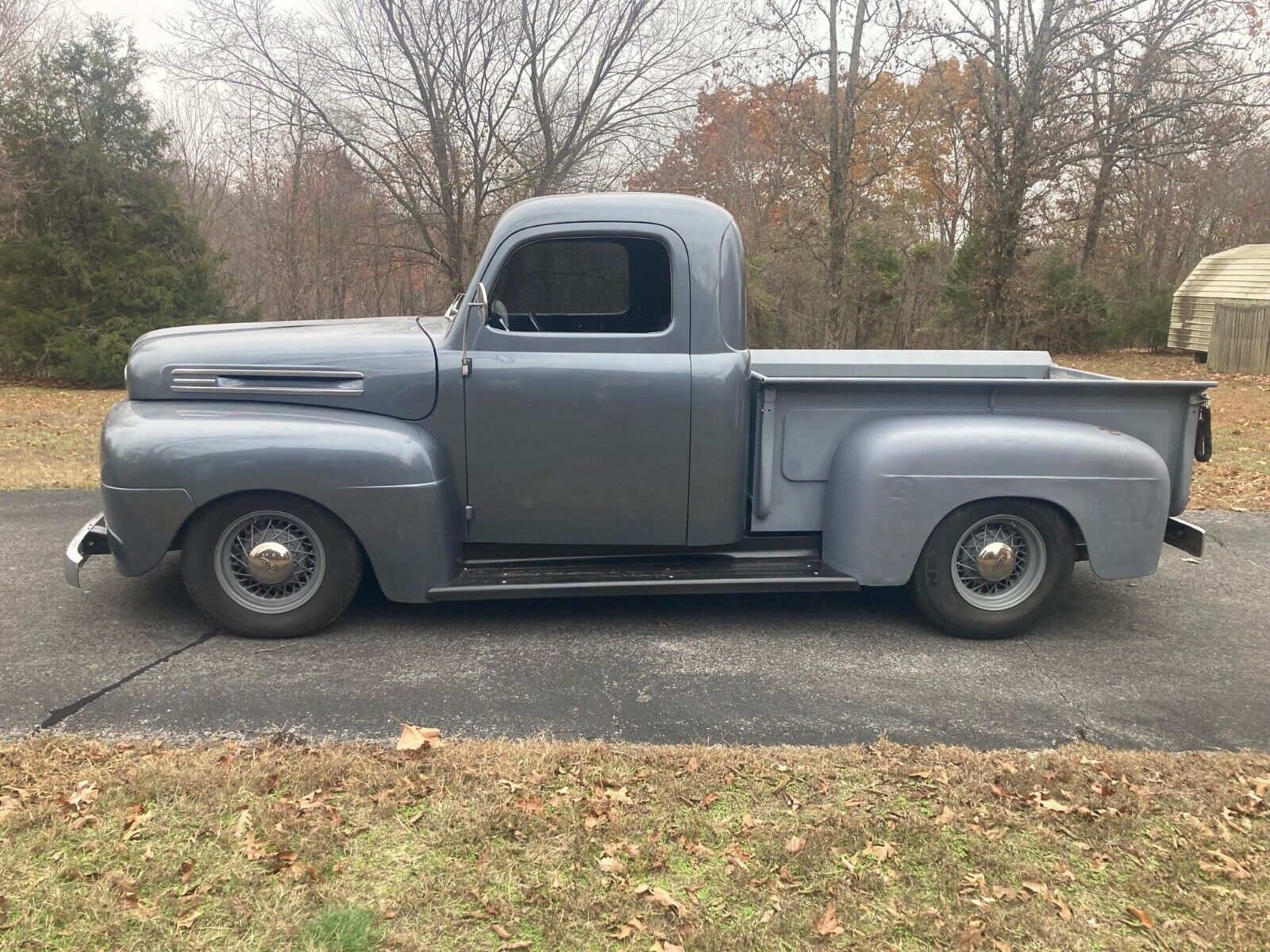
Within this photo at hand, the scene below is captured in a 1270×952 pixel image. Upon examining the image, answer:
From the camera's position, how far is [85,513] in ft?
23.5

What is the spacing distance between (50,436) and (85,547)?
7679 mm

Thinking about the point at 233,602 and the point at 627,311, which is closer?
the point at 233,602

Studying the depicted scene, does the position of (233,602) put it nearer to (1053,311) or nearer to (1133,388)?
(1133,388)

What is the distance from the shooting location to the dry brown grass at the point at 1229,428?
8367 millimetres

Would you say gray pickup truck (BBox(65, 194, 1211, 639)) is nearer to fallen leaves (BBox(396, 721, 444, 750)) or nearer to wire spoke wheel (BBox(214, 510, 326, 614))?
wire spoke wheel (BBox(214, 510, 326, 614))

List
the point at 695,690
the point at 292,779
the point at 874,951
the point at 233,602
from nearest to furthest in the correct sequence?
the point at 874,951 → the point at 292,779 → the point at 695,690 → the point at 233,602

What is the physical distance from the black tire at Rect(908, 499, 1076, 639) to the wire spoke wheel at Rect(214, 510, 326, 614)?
10.0 ft

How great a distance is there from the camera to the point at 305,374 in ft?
15.4

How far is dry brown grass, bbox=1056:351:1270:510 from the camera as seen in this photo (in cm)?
837

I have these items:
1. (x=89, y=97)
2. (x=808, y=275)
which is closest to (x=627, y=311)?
(x=808, y=275)

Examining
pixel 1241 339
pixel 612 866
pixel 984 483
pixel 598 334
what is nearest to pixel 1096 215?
pixel 1241 339

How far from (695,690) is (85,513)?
5.40 meters

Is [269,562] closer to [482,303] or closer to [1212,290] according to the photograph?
[482,303]

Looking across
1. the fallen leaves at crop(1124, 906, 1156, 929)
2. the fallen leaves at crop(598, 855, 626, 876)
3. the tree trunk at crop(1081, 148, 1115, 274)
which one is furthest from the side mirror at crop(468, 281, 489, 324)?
the tree trunk at crop(1081, 148, 1115, 274)
